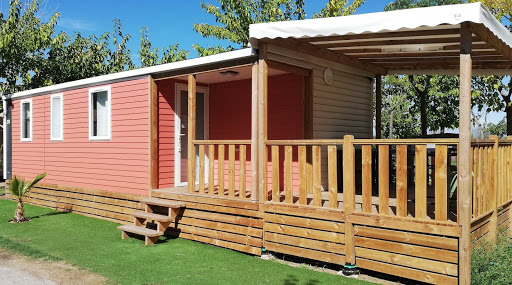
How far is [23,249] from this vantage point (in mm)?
6082

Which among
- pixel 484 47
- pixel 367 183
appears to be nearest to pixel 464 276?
pixel 367 183

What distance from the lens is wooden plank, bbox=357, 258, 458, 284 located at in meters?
4.29

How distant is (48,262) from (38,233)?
1.95 m

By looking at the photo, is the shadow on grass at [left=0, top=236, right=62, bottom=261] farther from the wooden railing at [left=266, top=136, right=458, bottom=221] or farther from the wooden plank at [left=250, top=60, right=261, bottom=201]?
the wooden railing at [left=266, top=136, right=458, bottom=221]

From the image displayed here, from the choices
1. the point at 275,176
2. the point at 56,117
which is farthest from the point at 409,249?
the point at 56,117

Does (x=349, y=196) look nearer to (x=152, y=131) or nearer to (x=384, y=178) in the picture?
(x=384, y=178)

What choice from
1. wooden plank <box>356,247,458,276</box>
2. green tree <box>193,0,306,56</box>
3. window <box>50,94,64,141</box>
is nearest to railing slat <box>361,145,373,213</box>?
wooden plank <box>356,247,458,276</box>

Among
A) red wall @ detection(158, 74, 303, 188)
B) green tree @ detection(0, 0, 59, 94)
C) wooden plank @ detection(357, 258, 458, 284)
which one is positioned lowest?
wooden plank @ detection(357, 258, 458, 284)

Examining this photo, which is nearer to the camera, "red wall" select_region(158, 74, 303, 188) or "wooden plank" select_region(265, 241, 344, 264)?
"wooden plank" select_region(265, 241, 344, 264)

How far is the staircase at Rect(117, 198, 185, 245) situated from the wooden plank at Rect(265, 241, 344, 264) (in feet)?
5.60

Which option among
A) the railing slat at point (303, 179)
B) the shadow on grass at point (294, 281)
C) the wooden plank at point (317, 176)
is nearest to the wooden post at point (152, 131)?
the railing slat at point (303, 179)

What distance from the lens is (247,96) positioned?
8.03 metres

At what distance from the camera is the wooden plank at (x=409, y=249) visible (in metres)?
4.26

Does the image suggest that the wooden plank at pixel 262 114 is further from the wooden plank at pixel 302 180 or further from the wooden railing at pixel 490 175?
the wooden railing at pixel 490 175
